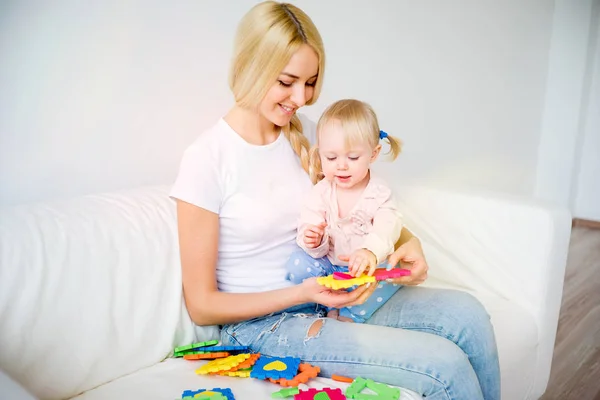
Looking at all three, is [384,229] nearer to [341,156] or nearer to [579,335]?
[341,156]

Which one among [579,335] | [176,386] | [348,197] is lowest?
[579,335]

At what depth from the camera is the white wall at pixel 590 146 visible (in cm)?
398

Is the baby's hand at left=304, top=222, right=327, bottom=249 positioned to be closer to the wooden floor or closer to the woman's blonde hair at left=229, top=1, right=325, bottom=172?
the woman's blonde hair at left=229, top=1, right=325, bottom=172

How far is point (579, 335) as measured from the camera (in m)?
2.48

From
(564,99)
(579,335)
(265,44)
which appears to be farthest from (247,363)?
(564,99)

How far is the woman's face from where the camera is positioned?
1.42 meters

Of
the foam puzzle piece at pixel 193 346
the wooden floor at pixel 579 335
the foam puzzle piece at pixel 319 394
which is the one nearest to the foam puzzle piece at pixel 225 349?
the foam puzzle piece at pixel 193 346

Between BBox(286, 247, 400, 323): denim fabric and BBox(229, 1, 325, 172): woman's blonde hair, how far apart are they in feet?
1.26

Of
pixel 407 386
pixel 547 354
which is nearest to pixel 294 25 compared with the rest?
pixel 407 386

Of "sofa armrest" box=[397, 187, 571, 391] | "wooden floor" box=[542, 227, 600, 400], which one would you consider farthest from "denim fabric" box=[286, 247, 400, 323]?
"wooden floor" box=[542, 227, 600, 400]

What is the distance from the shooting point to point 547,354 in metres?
1.85

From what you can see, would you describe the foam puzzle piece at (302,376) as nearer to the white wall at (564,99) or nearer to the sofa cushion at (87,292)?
the sofa cushion at (87,292)

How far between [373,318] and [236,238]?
0.38 metres

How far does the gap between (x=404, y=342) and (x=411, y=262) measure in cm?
28
